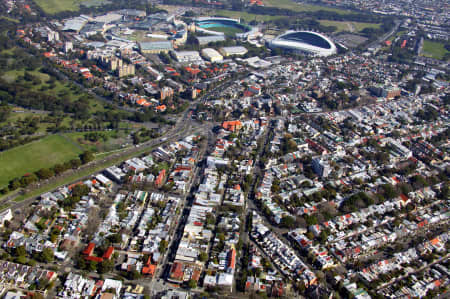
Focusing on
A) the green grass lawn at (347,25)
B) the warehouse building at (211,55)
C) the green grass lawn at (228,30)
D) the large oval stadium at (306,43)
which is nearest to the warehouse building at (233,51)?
the warehouse building at (211,55)

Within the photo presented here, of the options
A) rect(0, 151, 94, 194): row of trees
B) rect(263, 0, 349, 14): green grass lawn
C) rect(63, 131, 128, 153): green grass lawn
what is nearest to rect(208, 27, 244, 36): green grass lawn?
rect(263, 0, 349, 14): green grass lawn

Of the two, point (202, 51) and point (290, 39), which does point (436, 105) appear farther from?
point (202, 51)

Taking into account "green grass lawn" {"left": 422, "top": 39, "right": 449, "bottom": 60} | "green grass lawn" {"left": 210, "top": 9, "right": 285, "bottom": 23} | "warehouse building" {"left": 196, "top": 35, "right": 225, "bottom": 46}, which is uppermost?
"green grass lawn" {"left": 210, "top": 9, "right": 285, "bottom": 23}

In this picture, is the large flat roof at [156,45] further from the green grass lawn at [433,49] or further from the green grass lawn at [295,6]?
the green grass lawn at [295,6]

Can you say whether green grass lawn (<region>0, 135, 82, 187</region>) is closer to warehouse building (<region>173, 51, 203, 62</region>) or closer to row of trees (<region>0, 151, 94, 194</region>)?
row of trees (<region>0, 151, 94, 194</region>)

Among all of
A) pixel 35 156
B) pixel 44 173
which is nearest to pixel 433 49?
pixel 35 156
